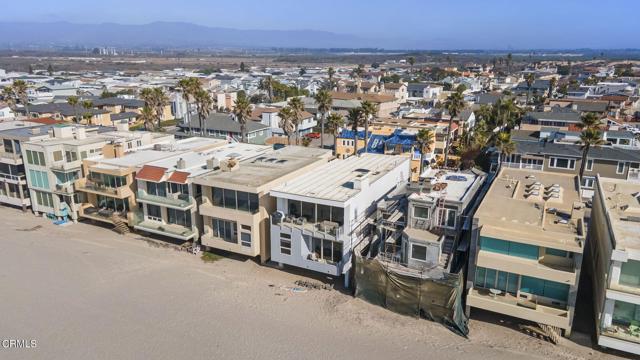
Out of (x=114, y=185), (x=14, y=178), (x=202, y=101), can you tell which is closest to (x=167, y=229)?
(x=114, y=185)

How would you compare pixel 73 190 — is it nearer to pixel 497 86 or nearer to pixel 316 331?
pixel 316 331

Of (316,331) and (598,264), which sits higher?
(598,264)

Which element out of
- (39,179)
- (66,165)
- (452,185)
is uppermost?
(452,185)

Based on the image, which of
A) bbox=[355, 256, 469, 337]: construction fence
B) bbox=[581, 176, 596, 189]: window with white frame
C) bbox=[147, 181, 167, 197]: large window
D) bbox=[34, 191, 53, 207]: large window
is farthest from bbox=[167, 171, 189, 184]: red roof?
bbox=[581, 176, 596, 189]: window with white frame

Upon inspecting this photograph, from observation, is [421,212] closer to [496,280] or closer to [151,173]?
[496,280]

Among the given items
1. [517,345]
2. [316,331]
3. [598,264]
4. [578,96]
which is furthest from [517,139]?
[578,96]

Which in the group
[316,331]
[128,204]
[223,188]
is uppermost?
[223,188]

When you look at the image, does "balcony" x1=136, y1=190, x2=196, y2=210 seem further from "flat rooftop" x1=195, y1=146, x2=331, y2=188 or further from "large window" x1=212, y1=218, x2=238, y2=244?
"large window" x1=212, y1=218, x2=238, y2=244
